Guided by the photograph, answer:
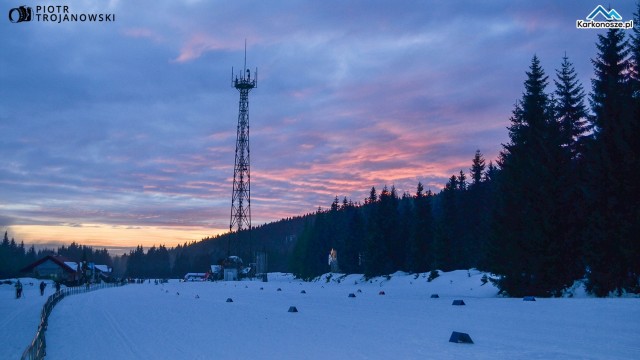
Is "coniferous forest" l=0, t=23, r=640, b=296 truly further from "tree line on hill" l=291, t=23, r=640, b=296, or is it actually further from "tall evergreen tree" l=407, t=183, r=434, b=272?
"tall evergreen tree" l=407, t=183, r=434, b=272

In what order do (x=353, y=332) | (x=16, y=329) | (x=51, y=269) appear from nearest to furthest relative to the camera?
1. (x=353, y=332)
2. (x=16, y=329)
3. (x=51, y=269)

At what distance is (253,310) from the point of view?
2861 cm

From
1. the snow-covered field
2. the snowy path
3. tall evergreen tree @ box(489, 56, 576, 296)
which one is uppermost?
tall evergreen tree @ box(489, 56, 576, 296)

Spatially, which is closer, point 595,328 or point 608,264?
point 595,328

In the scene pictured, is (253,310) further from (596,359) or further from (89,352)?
(596,359)

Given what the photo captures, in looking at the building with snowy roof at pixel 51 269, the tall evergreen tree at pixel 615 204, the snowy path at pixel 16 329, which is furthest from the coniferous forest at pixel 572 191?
the building with snowy roof at pixel 51 269

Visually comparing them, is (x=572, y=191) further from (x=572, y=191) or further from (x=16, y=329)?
(x=16, y=329)

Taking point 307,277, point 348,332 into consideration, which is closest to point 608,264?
point 348,332

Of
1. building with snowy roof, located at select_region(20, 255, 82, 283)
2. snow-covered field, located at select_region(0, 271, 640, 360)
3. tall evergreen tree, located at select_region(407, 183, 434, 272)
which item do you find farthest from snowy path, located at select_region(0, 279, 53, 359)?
building with snowy roof, located at select_region(20, 255, 82, 283)

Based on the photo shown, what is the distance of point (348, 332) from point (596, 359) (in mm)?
8364

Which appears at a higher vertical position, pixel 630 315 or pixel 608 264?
pixel 608 264

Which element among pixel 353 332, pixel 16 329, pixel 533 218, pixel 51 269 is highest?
pixel 533 218

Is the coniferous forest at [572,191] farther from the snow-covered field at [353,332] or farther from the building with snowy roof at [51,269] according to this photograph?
the building with snowy roof at [51,269]

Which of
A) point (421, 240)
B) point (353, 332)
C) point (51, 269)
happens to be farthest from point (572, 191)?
point (51, 269)
